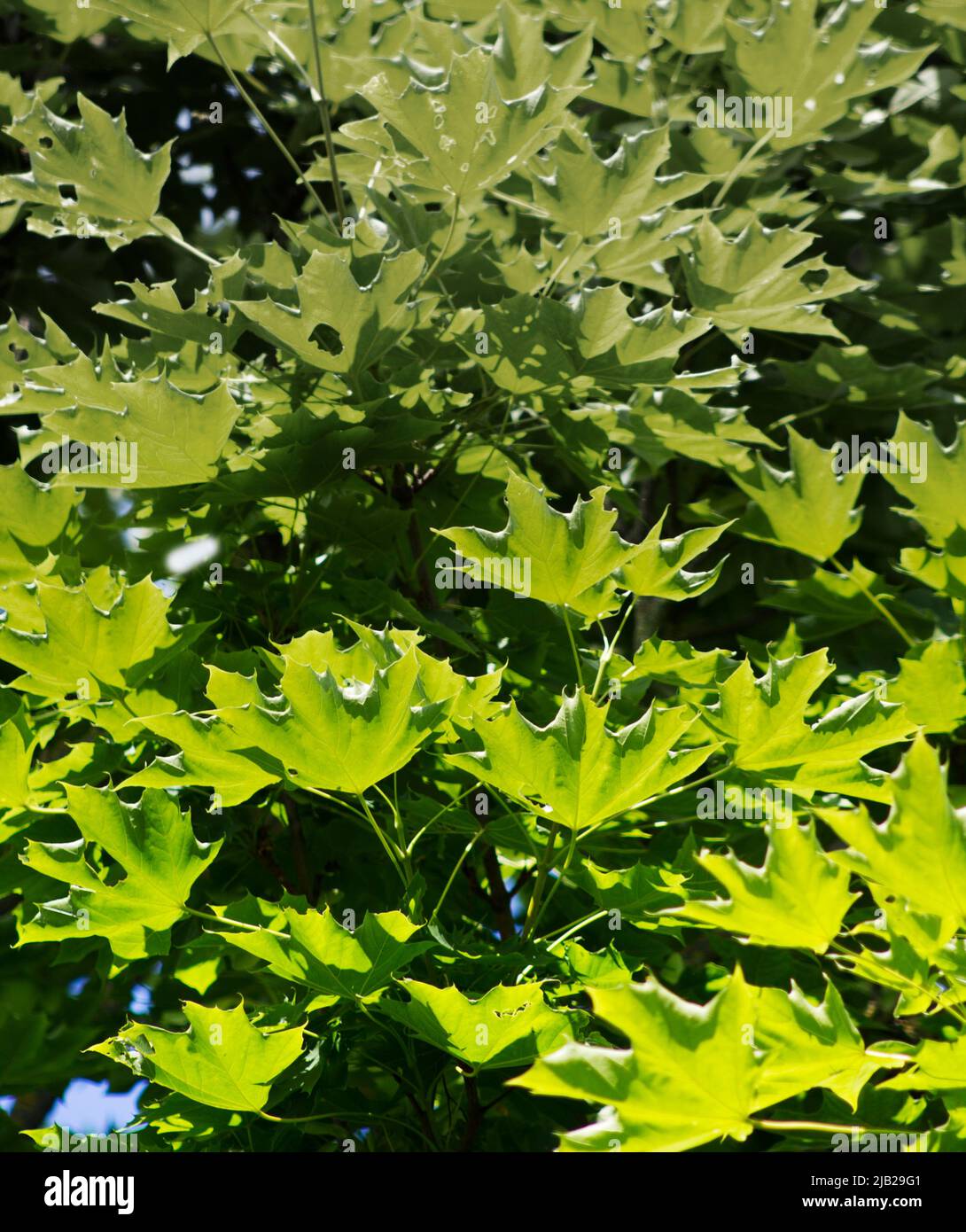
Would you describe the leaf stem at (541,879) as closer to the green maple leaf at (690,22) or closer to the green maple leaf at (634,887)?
the green maple leaf at (634,887)

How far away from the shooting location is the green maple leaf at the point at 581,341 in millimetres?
1300

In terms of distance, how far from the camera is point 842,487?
1.46 m

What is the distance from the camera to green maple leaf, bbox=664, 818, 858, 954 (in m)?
0.81

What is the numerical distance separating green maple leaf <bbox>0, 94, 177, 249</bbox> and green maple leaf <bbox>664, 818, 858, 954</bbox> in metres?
1.04

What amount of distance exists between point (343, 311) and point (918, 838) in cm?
76

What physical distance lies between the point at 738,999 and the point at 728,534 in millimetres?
1345

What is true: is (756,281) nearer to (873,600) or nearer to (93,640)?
(873,600)

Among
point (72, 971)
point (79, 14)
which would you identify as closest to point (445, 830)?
point (72, 971)

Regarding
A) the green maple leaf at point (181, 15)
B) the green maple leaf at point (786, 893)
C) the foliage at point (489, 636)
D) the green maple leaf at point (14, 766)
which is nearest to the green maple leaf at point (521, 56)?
the foliage at point (489, 636)

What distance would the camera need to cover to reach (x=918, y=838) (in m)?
0.77

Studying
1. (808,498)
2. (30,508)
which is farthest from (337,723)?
(808,498)

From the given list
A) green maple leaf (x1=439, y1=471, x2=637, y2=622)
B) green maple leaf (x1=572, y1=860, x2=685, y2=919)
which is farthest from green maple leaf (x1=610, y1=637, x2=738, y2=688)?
green maple leaf (x1=572, y1=860, x2=685, y2=919)

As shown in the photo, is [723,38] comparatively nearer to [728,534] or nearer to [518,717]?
[728,534]

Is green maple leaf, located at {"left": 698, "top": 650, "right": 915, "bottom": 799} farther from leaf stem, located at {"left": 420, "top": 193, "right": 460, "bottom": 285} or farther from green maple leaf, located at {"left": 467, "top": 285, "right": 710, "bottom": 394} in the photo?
leaf stem, located at {"left": 420, "top": 193, "right": 460, "bottom": 285}
